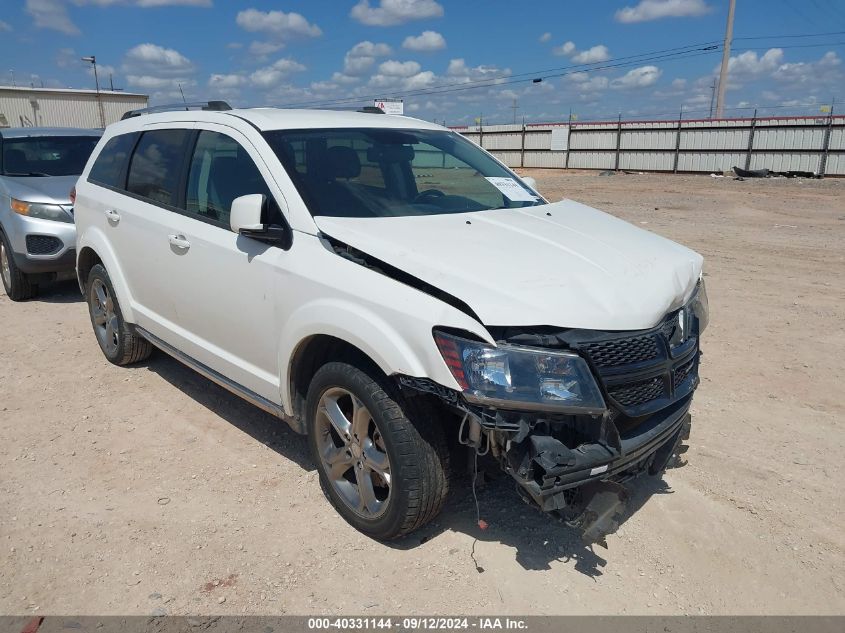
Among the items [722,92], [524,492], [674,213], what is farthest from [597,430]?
[722,92]

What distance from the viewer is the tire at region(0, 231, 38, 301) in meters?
7.42

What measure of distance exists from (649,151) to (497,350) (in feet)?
107

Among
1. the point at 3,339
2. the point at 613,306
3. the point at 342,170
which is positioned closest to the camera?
the point at 613,306

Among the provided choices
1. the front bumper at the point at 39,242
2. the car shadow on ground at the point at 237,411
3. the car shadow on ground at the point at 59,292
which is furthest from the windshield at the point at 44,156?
the car shadow on ground at the point at 237,411

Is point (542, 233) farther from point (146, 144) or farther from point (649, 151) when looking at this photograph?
point (649, 151)

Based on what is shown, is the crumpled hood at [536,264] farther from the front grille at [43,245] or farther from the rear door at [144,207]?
the front grille at [43,245]

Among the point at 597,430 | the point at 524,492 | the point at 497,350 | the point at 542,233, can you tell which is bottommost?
the point at 524,492

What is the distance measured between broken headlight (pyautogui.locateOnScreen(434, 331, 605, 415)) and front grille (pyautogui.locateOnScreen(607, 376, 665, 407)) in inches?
6.7

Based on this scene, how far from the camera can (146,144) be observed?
4.78 metres

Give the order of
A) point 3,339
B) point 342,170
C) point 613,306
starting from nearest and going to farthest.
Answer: point 613,306, point 342,170, point 3,339

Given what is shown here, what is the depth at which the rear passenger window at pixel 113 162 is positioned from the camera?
4.98m

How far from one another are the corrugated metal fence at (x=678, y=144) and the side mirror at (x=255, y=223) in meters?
29.5

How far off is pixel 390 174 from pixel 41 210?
523 cm

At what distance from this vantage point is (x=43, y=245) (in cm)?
723
